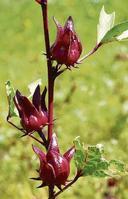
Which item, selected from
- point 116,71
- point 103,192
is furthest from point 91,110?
point 103,192

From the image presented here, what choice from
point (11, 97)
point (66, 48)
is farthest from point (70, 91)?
point (66, 48)

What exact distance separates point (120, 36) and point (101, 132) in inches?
138

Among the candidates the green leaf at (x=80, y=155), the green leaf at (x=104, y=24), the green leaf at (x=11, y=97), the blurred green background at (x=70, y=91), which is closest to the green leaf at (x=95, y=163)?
the green leaf at (x=80, y=155)

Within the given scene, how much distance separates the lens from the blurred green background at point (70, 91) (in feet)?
14.5

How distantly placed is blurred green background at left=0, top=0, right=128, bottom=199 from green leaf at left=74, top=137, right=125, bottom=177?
227 cm

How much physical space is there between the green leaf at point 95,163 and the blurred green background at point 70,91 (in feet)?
7.46

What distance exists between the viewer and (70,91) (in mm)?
6395

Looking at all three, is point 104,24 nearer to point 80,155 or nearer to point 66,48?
point 66,48

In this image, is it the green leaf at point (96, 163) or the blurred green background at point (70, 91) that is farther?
the blurred green background at point (70, 91)

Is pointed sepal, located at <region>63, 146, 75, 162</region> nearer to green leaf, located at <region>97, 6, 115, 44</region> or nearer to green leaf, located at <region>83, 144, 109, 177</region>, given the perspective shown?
green leaf, located at <region>83, 144, 109, 177</region>

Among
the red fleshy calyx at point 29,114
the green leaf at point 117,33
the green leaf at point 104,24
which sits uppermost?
the green leaf at point 104,24

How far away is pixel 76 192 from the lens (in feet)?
14.4

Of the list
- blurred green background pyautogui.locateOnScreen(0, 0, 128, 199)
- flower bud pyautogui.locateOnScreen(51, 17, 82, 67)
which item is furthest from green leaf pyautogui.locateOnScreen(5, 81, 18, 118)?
blurred green background pyautogui.locateOnScreen(0, 0, 128, 199)

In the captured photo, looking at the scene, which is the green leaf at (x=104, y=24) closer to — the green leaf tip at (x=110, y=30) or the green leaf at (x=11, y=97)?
the green leaf tip at (x=110, y=30)
